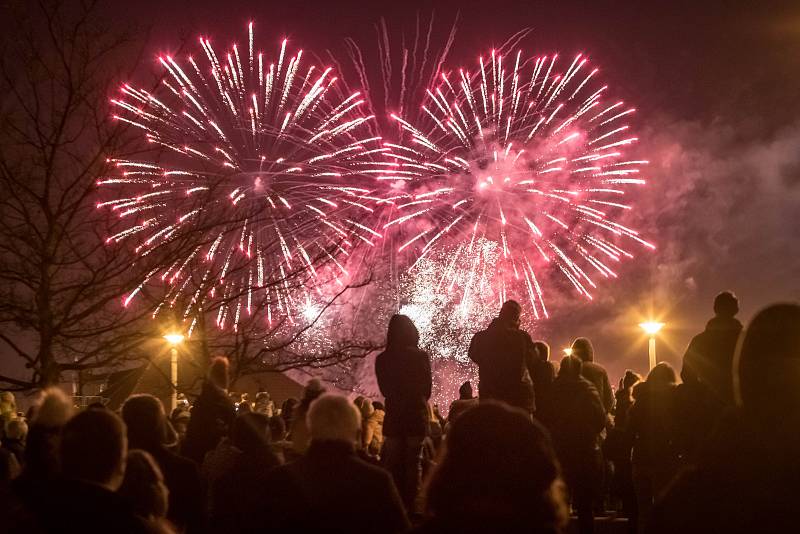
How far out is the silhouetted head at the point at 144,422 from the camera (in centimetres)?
633

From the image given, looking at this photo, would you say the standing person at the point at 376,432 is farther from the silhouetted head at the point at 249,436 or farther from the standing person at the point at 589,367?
the silhouetted head at the point at 249,436

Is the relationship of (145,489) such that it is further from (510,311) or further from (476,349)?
(510,311)

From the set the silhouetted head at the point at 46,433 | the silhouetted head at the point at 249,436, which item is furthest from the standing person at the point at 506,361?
the silhouetted head at the point at 46,433

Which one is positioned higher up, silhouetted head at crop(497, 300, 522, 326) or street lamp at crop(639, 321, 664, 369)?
street lamp at crop(639, 321, 664, 369)

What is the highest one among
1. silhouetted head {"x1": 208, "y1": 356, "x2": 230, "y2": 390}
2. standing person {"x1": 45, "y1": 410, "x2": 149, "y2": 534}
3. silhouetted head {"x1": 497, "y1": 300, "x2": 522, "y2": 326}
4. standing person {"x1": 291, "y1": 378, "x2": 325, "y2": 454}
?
silhouetted head {"x1": 497, "y1": 300, "x2": 522, "y2": 326}

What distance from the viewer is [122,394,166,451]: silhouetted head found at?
6.33 meters

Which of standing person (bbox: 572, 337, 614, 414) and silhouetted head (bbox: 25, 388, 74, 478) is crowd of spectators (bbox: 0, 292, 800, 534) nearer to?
silhouetted head (bbox: 25, 388, 74, 478)

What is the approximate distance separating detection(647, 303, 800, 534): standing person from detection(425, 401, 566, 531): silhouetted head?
0.43 meters

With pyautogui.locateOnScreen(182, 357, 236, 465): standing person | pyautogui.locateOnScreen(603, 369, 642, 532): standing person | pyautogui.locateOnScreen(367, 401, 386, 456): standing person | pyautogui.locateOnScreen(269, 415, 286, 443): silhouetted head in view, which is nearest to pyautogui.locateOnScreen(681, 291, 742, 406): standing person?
pyautogui.locateOnScreen(603, 369, 642, 532): standing person

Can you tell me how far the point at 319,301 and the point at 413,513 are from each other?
8.49m

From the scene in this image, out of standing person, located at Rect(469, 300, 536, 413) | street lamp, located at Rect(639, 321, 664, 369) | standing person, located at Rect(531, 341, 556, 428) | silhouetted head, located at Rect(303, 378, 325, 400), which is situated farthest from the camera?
street lamp, located at Rect(639, 321, 664, 369)

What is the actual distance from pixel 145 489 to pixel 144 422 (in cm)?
146

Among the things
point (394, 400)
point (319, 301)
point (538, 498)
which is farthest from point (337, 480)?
point (319, 301)

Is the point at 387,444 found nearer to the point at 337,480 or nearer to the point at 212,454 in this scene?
the point at 212,454
